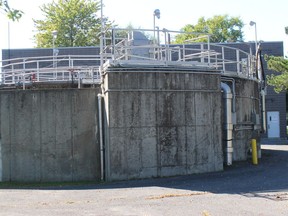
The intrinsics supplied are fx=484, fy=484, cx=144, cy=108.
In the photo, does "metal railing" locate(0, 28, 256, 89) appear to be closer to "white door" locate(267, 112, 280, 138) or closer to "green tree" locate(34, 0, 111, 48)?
"white door" locate(267, 112, 280, 138)

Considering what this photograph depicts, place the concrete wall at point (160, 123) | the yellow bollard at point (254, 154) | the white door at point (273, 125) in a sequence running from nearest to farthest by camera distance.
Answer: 1. the concrete wall at point (160, 123)
2. the yellow bollard at point (254, 154)
3. the white door at point (273, 125)

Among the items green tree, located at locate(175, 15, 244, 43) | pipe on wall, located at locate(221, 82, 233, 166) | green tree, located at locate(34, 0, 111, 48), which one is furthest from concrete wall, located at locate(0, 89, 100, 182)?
green tree, located at locate(175, 15, 244, 43)

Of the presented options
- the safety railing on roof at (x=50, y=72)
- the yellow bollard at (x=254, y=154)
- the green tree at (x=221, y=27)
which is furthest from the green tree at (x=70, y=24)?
the yellow bollard at (x=254, y=154)

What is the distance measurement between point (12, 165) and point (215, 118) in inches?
273

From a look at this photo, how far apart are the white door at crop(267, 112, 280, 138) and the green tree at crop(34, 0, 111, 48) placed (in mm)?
25379

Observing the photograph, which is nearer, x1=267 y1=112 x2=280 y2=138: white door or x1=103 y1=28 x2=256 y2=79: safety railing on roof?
x1=103 y1=28 x2=256 y2=79: safety railing on roof

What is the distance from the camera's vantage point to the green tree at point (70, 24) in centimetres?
5788

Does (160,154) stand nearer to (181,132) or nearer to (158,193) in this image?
(181,132)

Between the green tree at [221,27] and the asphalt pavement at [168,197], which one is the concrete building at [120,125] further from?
the green tree at [221,27]

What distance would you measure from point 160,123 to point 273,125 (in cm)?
2706

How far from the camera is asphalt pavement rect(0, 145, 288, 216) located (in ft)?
33.0

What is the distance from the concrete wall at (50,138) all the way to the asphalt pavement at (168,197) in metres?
1.39

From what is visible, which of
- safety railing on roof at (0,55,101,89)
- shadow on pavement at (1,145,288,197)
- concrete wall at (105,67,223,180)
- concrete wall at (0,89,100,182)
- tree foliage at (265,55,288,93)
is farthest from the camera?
tree foliage at (265,55,288,93)

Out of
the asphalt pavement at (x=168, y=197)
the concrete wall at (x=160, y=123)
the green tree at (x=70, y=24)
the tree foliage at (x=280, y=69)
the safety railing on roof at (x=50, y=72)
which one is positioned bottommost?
the asphalt pavement at (x=168, y=197)
